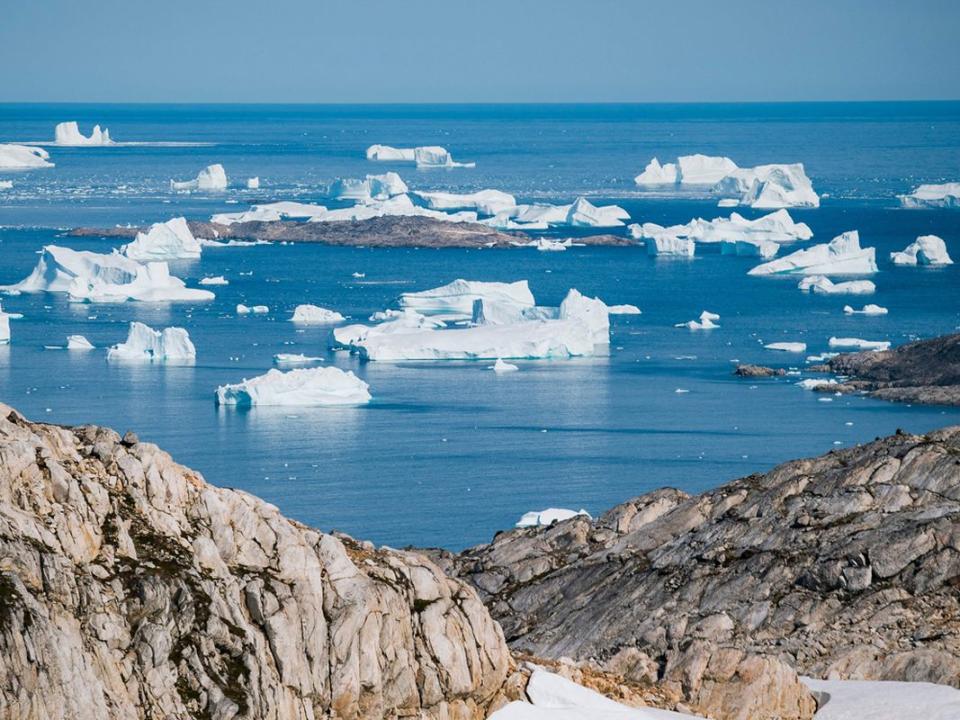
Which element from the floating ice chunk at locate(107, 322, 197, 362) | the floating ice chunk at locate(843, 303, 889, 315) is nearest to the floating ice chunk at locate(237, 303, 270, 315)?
the floating ice chunk at locate(107, 322, 197, 362)

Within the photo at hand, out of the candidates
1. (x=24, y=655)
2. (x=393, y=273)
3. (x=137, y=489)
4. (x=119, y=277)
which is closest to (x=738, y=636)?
(x=137, y=489)

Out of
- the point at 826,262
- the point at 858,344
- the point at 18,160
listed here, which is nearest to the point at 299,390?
the point at 858,344

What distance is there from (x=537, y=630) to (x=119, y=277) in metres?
59.5

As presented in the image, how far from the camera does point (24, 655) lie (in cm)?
1184

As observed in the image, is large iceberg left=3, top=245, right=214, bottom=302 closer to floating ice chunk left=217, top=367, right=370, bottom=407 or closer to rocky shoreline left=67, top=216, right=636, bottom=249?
rocky shoreline left=67, top=216, right=636, bottom=249

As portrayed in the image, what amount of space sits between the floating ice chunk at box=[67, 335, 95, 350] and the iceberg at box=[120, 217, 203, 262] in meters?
22.4

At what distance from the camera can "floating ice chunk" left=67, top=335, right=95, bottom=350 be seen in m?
64.5

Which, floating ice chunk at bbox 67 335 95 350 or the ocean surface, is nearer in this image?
the ocean surface

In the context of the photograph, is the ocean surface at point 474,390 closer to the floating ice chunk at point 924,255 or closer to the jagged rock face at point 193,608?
the floating ice chunk at point 924,255

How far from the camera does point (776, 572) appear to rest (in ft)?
73.3

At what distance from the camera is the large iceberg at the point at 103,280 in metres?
77.2

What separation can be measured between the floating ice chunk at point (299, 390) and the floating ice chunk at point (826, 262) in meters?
37.2

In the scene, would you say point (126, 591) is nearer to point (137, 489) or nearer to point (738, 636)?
point (137, 489)

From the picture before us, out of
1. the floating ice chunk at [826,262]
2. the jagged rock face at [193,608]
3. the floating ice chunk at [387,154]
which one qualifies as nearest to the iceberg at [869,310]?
the floating ice chunk at [826,262]
